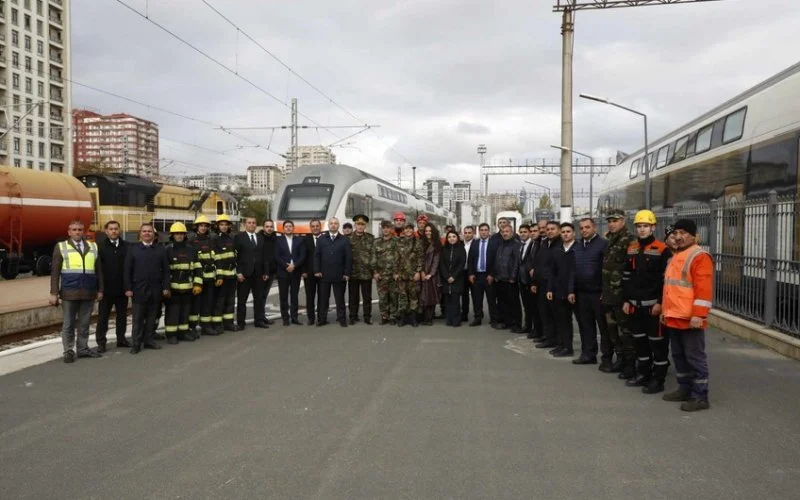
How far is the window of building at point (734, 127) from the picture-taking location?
12.3 metres

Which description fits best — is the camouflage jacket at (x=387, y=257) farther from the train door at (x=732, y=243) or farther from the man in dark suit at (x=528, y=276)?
the train door at (x=732, y=243)

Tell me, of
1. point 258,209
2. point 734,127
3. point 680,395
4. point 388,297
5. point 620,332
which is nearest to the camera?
point 680,395

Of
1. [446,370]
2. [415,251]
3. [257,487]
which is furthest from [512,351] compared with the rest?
[257,487]

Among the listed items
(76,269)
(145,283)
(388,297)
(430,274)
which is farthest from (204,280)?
(430,274)

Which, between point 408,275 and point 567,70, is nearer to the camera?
point 408,275

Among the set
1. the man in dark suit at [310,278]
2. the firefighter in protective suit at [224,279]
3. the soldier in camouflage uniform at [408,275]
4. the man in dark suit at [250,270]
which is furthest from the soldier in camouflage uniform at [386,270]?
the firefighter in protective suit at [224,279]

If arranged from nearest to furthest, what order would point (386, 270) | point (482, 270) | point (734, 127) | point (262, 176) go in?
point (482, 270) < point (386, 270) < point (734, 127) < point (262, 176)

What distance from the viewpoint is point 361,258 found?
38.8 feet

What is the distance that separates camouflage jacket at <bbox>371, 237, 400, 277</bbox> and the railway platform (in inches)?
124

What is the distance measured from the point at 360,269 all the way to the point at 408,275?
3.10 ft

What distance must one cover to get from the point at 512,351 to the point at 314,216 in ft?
39.3

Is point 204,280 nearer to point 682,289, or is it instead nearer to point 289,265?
point 289,265

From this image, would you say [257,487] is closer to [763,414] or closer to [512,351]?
[763,414]

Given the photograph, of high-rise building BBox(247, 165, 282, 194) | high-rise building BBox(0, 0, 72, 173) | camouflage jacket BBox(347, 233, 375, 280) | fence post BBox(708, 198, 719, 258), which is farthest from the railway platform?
high-rise building BBox(247, 165, 282, 194)
